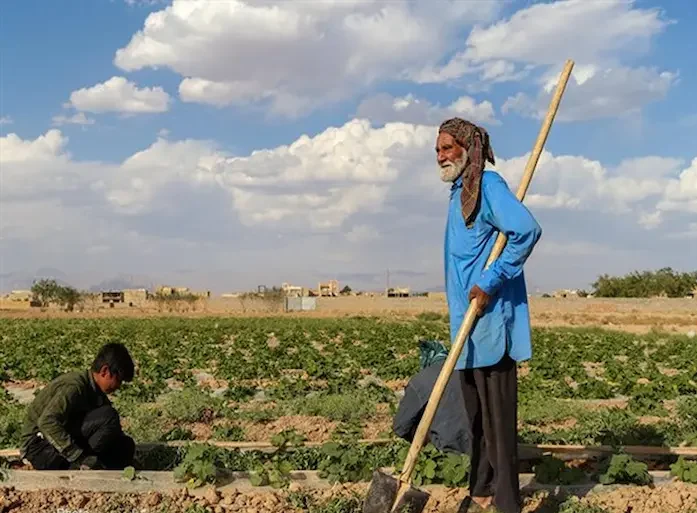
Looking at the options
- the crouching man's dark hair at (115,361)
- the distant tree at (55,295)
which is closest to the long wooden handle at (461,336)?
the crouching man's dark hair at (115,361)

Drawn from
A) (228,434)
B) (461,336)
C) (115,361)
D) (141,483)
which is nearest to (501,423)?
(461,336)

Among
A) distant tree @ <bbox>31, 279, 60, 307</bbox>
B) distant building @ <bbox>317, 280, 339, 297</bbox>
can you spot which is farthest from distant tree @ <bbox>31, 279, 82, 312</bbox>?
distant building @ <bbox>317, 280, 339, 297</bbox>

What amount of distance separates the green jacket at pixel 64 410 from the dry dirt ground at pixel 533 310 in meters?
37.7

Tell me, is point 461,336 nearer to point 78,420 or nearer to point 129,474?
point 129,474

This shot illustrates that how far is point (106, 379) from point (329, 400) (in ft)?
15.2

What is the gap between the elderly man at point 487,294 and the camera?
161 inches

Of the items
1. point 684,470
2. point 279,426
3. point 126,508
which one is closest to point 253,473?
point 126,508

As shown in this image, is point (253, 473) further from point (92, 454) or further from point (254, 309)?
point (254, 309)

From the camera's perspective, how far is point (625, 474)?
4.80m

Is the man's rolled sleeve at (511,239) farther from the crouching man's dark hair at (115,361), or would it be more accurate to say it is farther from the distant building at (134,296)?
the distant building at (134,296)

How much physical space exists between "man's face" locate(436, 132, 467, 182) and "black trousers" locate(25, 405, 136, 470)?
2.77 meters

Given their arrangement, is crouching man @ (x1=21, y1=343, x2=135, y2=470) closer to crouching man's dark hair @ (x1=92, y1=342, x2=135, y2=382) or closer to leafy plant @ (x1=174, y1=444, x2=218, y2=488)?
crouching man's dark hair @ (x1=92, y1=342, x2=135, y2=382)

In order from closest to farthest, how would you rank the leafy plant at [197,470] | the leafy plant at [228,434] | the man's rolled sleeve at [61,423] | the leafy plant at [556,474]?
the leafy plant at [197,470], the leafy plant at [556,474], the man's rolled sleeve at [61,423], the leafy plant at [228,434]

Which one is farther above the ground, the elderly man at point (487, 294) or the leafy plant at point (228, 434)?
the elderly man at point (487, 294)
